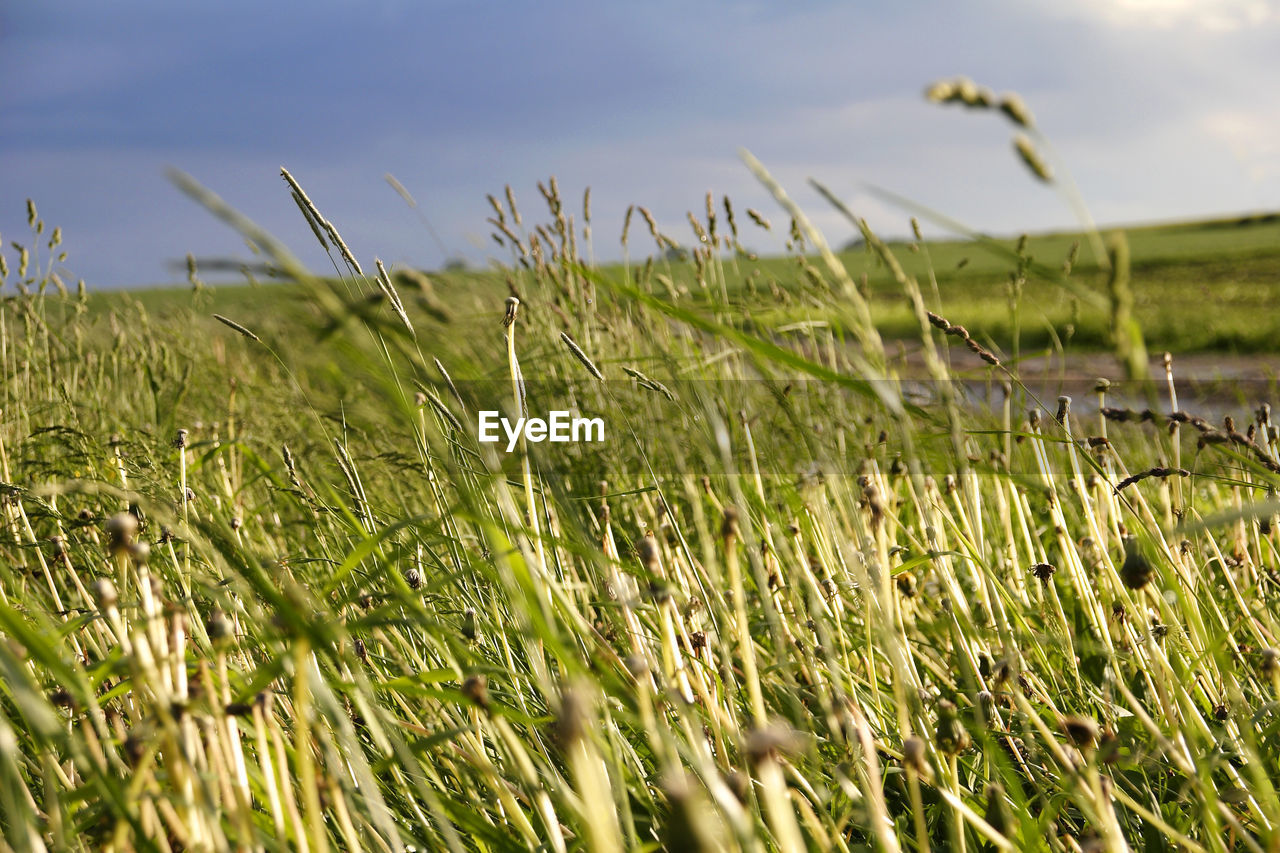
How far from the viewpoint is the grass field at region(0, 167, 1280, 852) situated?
2.20 feet

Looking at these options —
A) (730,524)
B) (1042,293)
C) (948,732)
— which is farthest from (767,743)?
(1042,293)

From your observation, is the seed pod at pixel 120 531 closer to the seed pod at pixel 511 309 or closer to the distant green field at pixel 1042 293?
the distant green field at pixel 1042 293

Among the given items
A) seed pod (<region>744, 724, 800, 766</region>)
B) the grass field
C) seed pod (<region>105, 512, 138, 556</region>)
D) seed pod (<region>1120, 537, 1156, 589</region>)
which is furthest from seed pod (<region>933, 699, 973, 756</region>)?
seed pod (<region>105, 512, 138, 556</region>)

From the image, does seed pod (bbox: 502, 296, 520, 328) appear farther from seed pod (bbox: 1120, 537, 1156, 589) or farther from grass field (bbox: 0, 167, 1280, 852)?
seed pod (bbox: 1120, 537, 1156, 589)

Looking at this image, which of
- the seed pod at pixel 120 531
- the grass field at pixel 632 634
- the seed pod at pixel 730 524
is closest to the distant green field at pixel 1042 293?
the grass field at pixel 632 634

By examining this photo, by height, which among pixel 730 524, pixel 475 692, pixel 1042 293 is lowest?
pixel 475 692

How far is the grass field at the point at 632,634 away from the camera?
67 centimetres

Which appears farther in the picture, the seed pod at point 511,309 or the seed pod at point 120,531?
the seed pod at point 511,309

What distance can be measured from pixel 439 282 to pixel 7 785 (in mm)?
1762

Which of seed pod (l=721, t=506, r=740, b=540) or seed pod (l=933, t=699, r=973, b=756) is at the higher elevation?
seed pod (l=721, t=506, r=740, b=540)

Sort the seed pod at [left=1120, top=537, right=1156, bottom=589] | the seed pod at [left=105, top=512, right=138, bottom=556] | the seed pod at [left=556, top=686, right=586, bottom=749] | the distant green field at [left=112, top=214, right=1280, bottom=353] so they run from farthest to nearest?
the distant green field at [left=112, top=214, right=1280, bottom=353] < the seed pod at [left=1120, top=537, right=1156, bottom=589] < the seed pod at [left=105, top=512, right=138, bottom=556] < the seed pod at [left=556, top=686, right=586, bottom=749]

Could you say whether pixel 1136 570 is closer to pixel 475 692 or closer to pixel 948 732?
pixel 948 732

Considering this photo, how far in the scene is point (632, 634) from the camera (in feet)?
3.10

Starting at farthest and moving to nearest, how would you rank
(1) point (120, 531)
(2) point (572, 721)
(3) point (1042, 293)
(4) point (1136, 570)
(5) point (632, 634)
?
(3) point (1042, 293) → (5) point (632, 634) → (4) point (1136, 570) → (1) point (120, 531) → (2) point (572, 721)
